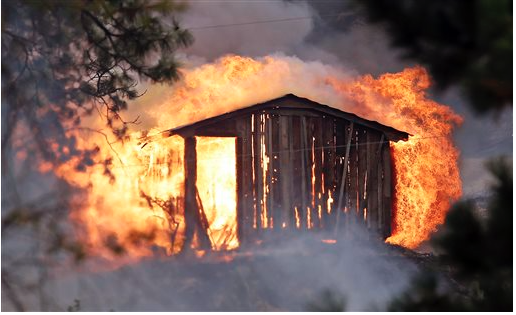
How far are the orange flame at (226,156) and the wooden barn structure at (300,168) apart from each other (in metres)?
0.14

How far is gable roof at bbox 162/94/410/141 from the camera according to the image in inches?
398

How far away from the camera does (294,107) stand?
422 inches

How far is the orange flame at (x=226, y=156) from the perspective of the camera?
940 centimetres

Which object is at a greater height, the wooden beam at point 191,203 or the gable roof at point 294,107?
the gable roof at point 294,107

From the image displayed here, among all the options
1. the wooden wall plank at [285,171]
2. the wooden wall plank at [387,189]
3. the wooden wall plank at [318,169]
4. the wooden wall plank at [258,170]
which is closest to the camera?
the wooden wall plank at [258,170]

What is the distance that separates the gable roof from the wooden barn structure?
0.05 ft

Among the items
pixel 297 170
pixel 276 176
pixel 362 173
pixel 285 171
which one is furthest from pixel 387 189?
pixel 276 176

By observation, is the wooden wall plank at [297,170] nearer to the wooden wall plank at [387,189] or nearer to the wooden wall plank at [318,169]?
the wooden wall plank at [318,169]

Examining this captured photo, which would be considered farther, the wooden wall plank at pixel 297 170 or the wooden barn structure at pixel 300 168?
the wooden wall plank at pixel 297 170

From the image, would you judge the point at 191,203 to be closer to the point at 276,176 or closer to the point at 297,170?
the point at 276,176

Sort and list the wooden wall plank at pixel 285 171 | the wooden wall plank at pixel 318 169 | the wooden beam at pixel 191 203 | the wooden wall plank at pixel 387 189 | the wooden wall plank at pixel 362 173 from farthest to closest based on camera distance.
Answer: the wooden wall plank at pixel 387 189 < the wooden wall plank at pixel 362 173 < the wooden wall plank at pixel 318 169 < the wooden wall plank at pixel 285 171 < the wooden beam at pixel 191 203

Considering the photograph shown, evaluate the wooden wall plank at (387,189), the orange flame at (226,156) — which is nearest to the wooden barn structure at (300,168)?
the wooden wall plank at (387,189)

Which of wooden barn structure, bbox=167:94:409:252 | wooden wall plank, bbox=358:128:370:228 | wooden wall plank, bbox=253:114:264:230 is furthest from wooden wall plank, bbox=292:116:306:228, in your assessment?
wooden wall plank, bbox=358:128:370:228

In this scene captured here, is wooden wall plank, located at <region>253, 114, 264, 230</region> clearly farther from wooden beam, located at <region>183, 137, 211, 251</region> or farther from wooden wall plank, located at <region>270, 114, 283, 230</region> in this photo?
wooden beam, located at <region>183, 137, 211, 251</region>
